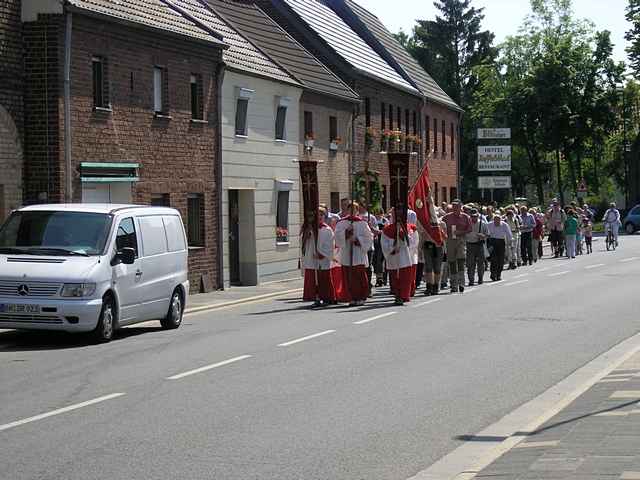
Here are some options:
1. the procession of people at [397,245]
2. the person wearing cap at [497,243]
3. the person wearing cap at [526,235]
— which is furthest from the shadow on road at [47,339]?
the person wearing cap at [526,235]

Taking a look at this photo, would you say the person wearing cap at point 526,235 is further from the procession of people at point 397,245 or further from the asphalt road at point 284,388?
the asphalt road at point 284,388

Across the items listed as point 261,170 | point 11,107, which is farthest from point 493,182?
point 11,107

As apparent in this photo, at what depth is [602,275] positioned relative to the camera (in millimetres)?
34094

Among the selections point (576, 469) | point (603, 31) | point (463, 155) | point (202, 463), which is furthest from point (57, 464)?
point (463, 155)

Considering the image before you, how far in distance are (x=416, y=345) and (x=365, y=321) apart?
13.4 feet

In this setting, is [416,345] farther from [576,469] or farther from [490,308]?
[576,469]

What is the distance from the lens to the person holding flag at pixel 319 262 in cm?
2511

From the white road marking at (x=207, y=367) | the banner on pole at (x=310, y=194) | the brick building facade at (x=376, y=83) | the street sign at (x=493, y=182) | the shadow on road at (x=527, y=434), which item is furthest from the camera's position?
the street sign at (x=493, y=182)

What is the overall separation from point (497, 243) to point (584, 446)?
2542 cm

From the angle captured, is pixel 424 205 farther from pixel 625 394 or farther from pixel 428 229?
pixel 625 394

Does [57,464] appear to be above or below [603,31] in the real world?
below

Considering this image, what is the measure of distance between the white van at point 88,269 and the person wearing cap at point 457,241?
9.69 m

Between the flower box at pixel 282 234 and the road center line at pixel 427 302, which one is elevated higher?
the flower box at pixel 282 234

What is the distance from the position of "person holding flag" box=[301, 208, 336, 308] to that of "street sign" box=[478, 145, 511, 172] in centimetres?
3209
